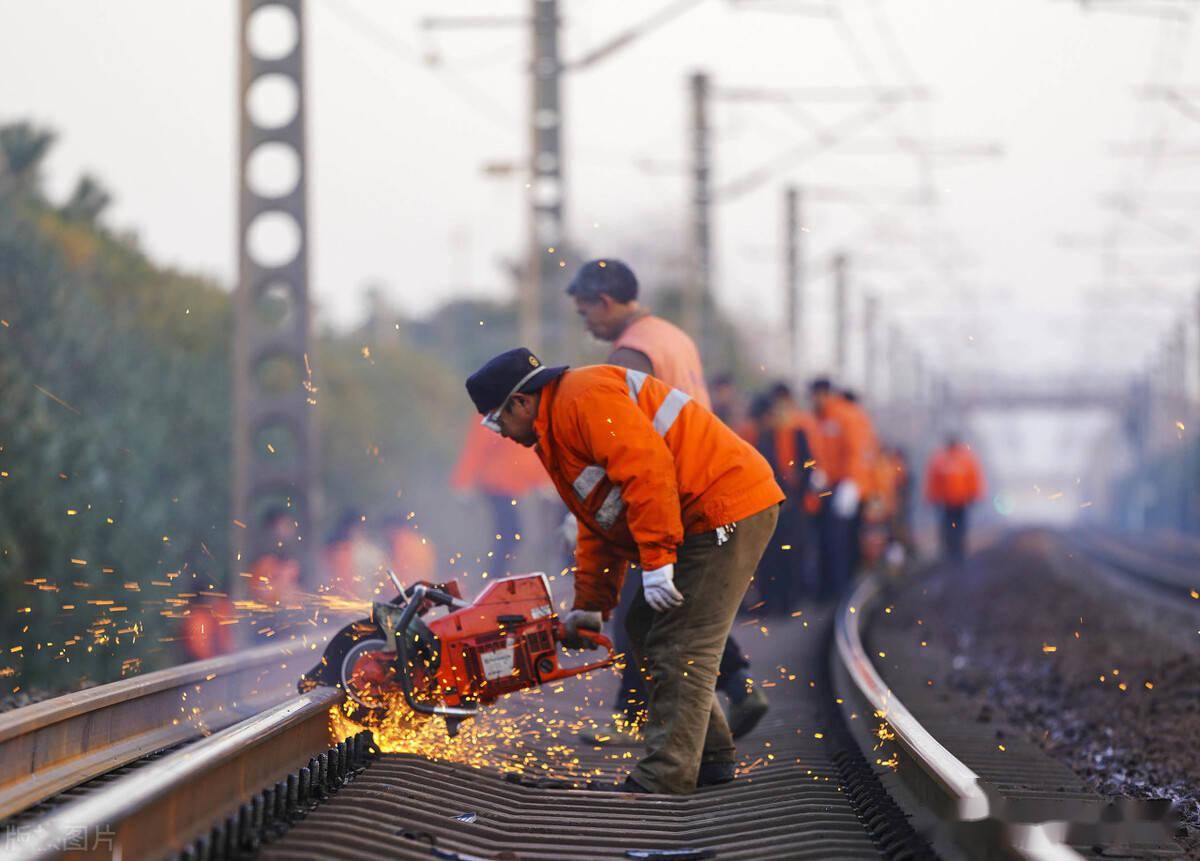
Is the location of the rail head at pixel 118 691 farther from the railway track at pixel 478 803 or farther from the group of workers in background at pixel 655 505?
the group of workers in background at pixel 655 505

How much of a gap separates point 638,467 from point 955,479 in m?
18.1

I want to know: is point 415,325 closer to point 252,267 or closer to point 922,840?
point 252,267

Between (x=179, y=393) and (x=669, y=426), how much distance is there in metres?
18.9

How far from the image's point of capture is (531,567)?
69.2 feet

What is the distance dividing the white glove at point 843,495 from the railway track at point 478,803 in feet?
33.6

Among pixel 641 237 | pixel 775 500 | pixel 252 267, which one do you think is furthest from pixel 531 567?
pixel 641 237

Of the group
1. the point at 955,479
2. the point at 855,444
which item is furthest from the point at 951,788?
the point at 955,479

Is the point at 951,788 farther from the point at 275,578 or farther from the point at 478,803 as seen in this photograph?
the point at 275,578

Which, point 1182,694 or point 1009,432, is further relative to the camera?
point 1009,432

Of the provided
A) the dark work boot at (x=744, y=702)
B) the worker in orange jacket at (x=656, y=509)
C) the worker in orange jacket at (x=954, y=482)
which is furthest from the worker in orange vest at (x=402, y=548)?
the worker in orange jacket at (x=954, y=482)

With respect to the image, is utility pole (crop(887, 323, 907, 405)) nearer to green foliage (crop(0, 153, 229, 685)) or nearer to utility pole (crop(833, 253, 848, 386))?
utility pole (crop(833, 253, 848, 386))

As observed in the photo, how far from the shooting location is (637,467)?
650 cm

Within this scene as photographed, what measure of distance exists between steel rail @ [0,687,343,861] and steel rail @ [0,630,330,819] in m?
0.56

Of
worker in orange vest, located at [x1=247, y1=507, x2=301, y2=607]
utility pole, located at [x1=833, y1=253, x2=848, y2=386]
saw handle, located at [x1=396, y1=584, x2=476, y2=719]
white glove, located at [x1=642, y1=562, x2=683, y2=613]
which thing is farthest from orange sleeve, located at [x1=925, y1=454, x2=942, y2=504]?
utility pole, located at [x1=833, y1=253, x2=848, y2=386]
